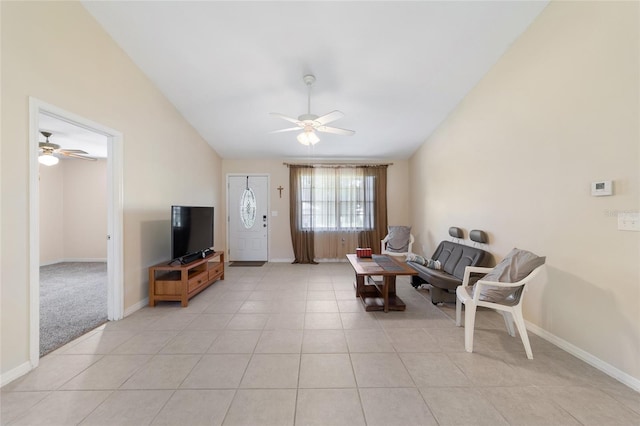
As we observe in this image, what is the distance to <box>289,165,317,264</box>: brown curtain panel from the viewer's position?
555 cm

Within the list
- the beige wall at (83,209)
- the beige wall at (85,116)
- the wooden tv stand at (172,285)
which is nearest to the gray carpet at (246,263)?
the beige wall at (85,116)

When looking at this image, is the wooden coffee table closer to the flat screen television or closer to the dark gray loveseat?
the dark gray loveseat

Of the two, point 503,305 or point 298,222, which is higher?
point 298,222

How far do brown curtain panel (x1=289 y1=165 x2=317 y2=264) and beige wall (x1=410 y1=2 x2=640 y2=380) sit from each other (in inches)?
137

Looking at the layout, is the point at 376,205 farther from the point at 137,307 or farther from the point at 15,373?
the point at 15,373

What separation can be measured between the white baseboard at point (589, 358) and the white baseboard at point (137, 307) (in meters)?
4.42

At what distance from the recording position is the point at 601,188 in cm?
181

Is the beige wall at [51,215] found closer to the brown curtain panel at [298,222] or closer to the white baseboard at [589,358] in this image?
the brown curtain panel at [298,222]

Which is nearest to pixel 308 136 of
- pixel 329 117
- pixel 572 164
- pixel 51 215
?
pixel 329 117

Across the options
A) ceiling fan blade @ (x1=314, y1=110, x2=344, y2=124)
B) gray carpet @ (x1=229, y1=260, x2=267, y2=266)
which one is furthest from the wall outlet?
gray carpet @ (x1=229, y1=260, x2=267, y2=266)

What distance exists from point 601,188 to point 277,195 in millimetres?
5025

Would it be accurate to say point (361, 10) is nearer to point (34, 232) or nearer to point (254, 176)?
point (34, 232)

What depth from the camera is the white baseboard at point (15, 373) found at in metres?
1.65

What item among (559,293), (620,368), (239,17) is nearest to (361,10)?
(239,17)
